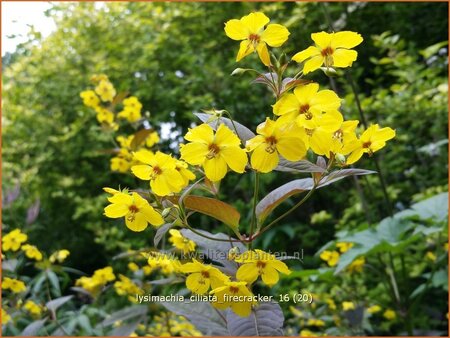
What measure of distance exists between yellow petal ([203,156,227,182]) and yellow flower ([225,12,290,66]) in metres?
0.15

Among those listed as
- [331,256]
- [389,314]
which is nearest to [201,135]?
A: [331,256]

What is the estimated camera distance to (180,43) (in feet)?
10.6

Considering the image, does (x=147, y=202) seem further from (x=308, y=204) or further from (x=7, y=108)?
(x=7, y=108)

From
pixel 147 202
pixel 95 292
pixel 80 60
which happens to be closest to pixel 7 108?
pixel 80 60

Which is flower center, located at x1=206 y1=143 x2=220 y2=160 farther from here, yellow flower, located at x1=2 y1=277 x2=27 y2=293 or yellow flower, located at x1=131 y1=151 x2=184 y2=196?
yellow flower, located at x1=2 y1=277 x2=27 y2=293

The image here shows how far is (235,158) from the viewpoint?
616 millimetres

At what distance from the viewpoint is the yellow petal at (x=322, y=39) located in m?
0.66

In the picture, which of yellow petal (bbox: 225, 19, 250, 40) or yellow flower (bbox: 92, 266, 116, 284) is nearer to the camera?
yellow petal (bbox: 225, 19, 250, 40)

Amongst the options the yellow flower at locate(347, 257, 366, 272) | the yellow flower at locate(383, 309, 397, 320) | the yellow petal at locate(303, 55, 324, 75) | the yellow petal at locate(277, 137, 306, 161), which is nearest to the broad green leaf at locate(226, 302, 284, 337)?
the yellow petal at locate(277, 137, 306, 161)

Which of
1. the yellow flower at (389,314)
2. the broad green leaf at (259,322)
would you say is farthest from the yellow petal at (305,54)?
the yellow flower at (389,314)

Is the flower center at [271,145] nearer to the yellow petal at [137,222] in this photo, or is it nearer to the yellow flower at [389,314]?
the yellow petal at [137,222]

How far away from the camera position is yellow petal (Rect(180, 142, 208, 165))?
623 mm

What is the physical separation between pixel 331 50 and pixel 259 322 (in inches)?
15.2

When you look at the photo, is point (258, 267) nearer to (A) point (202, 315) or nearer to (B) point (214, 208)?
(B) point (214, 208)
